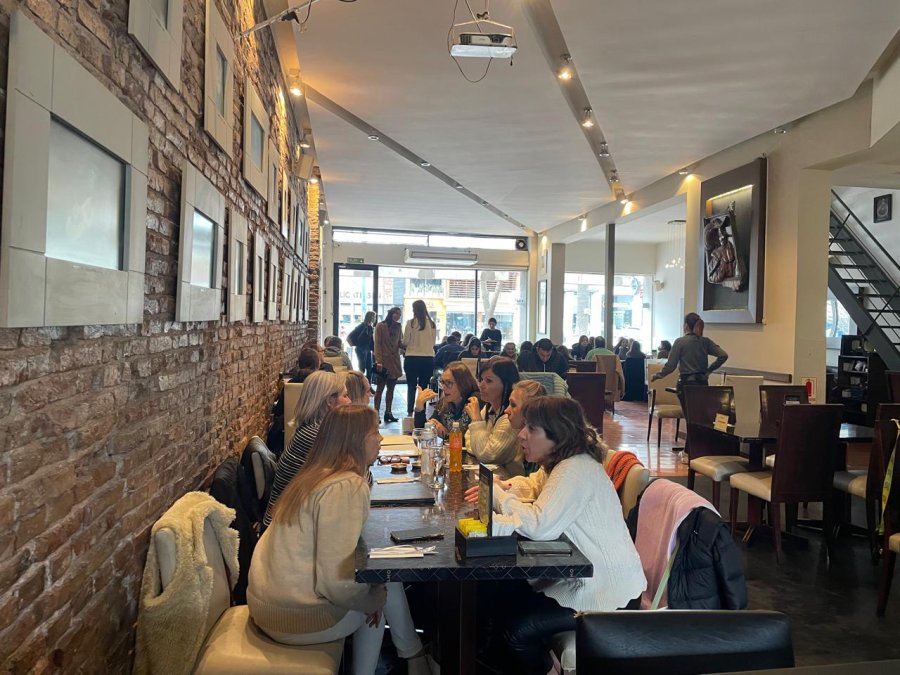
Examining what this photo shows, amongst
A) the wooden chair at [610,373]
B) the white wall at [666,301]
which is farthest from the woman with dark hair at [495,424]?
the white wall at [666,301]

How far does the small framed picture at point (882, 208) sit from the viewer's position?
1002cm

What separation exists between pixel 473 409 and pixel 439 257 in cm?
1174

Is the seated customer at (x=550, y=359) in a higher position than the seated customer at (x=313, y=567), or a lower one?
higher

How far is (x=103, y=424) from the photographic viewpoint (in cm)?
174

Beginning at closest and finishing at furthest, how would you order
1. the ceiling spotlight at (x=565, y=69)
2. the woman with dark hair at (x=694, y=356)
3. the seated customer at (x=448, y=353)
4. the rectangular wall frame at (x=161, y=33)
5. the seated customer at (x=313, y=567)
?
the rectangular wall frame at (x=161, y=33), the seated customer at (x=313, y=567), the ceiling spotlight at (x=565, y=69), the woman with dark hair at (x=694, y=356), the seated customer at (x=448, y=353)

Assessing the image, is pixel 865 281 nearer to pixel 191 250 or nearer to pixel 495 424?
pixel 495 424

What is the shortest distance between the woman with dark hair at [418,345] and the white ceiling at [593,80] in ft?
6.91

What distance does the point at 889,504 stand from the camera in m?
3.48

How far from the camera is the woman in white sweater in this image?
2.17 metres

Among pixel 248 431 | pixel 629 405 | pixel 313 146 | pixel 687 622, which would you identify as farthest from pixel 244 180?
pixel 629 405

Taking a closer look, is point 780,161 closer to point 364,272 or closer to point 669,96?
point 669,96

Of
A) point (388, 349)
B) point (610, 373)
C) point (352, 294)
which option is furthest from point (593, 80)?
point (352, 294)

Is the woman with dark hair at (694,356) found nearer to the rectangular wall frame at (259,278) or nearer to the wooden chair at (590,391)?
the wooden chair at (590,391)

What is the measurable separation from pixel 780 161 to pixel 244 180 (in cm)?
560
